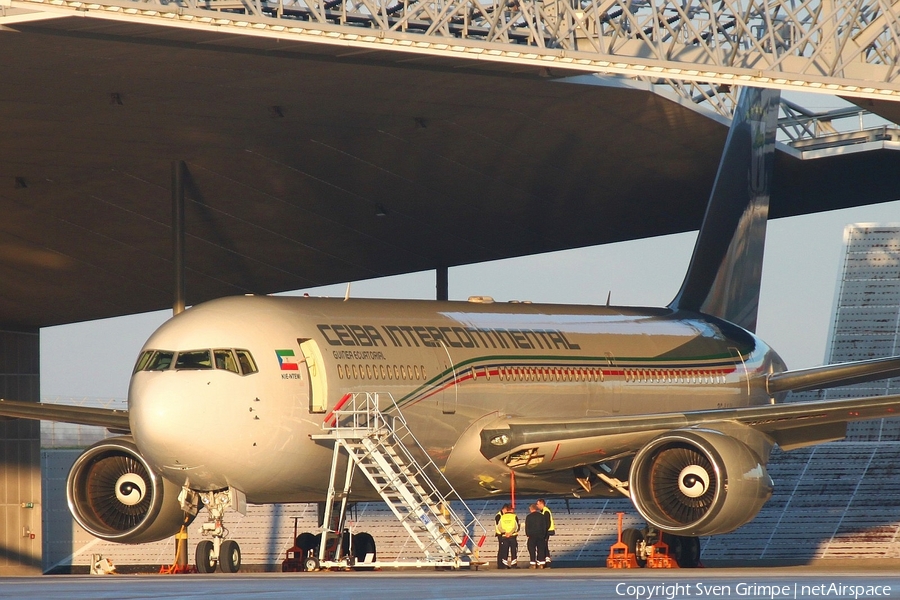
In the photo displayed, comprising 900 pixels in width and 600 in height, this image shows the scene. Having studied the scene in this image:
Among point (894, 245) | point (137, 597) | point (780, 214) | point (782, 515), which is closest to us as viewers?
point (137, 597)

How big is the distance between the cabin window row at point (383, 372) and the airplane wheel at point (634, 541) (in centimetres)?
505

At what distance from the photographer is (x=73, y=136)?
2453 centimetres

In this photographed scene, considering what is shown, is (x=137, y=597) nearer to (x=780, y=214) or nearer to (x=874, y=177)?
(x=874, y=177)

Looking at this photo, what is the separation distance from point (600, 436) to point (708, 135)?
8.42 m

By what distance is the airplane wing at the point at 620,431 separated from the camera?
68.4ft

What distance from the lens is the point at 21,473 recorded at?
132ft

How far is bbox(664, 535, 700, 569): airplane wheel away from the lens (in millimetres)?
24359

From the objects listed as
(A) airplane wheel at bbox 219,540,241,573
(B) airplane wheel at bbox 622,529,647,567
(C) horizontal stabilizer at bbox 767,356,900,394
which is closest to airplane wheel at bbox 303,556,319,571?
(A) airplane wheel at bbox 219,540,241,573

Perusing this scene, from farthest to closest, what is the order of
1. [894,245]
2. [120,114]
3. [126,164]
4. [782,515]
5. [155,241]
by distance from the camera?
[894,245]
[782,515]
[155,241]
[126,164]
[120,114]

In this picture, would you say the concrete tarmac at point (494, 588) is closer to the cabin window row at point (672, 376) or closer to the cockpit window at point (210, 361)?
the cockpit window at point (210, 361)

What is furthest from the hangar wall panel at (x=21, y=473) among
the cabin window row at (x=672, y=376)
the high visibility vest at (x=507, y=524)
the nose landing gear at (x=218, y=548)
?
the high visibility vest at (x=507, y=524)

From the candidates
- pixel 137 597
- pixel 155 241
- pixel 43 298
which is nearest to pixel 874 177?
pixel 155 241

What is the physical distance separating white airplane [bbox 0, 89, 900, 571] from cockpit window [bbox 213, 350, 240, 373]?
0.03 m

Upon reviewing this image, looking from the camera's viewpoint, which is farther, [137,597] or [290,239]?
[290,239]
